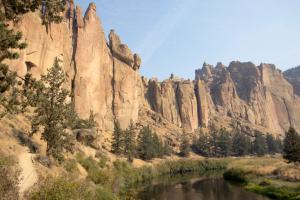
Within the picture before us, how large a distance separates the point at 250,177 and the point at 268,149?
4096 inches

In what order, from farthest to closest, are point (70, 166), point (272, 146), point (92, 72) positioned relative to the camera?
1. point (272, 146)
2. point (92, 72)
3. point (70, 166)

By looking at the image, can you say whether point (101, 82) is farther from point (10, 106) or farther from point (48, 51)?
point (10, 106)

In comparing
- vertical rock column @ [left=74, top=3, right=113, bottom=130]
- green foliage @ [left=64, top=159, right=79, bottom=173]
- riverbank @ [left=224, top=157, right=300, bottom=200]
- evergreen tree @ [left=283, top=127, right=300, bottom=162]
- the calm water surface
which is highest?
vertical rock column @ [left=74, top=3, right=113, bottom=130]

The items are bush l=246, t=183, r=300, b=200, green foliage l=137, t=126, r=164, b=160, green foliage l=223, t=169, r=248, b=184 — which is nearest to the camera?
bush l=246, t=183, r=300, b=200

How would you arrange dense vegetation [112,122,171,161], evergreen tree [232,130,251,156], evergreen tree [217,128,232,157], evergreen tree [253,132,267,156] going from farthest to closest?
evergreen tree [253,132,267,156]
evergreen tree [232,130,251,156]
evergreen tree [217,128,232,157]
dense vegetation [112,122,171,161]

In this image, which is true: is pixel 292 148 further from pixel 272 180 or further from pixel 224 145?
pixel 224 145

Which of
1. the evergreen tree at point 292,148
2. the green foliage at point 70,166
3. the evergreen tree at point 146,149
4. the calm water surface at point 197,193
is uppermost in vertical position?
the evergreen tree at point 146,149

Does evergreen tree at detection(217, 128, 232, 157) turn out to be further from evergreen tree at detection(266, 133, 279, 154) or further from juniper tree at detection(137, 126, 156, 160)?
juniper tree at detection(137, 126, 156, 160)

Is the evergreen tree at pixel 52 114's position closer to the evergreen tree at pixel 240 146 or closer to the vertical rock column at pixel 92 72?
the vertical rock column at pixel 92 72

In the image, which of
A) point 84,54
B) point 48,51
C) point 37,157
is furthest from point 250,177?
point 84,54

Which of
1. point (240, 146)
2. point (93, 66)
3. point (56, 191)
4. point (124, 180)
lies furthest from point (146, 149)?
point (56, 191)

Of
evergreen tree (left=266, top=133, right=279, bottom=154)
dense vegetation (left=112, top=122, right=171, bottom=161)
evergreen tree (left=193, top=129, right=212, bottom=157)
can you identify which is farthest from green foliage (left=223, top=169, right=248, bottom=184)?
evergreen tree (left=266, top=133, right=279, bottom=154)

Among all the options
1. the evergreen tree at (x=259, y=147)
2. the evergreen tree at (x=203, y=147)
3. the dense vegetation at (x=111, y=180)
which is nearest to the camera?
the dense vegetation at (x=111, y=180)

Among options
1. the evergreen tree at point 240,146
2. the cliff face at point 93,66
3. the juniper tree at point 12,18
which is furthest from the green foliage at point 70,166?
the evergreen tree at point 240,146
